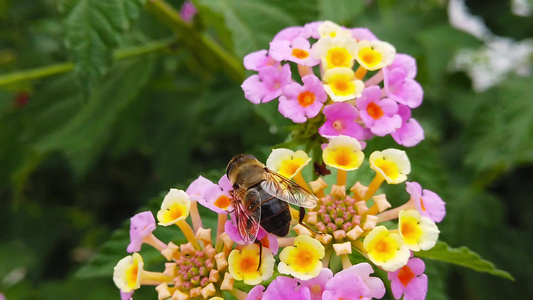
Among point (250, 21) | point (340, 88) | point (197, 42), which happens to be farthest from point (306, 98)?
point (197, 42)

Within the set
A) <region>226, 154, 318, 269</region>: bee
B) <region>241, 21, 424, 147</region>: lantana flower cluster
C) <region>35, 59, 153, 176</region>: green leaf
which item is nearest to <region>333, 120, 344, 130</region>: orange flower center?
<region>241, 21, 424, 147</region>: lantana flower cluster

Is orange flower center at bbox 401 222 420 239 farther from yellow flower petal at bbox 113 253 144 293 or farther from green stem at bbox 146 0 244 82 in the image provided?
green stem at bbox 146 0 244 82

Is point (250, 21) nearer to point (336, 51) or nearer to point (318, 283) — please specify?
point (336, 51)

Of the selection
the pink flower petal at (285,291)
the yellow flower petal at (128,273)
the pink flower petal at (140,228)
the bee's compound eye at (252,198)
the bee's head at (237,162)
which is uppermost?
the bee's compound eye at (252,198)

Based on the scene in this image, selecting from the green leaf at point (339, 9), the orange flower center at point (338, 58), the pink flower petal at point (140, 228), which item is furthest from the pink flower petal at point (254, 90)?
the green leaf at point (339, 9)

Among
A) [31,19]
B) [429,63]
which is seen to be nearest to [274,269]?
[429,63]

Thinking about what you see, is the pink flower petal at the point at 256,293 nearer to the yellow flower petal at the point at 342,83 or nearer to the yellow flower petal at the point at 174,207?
the yellow flower petal at the point at 174,207

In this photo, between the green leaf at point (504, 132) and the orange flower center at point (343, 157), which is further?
the green leaf at point (504, 132)
